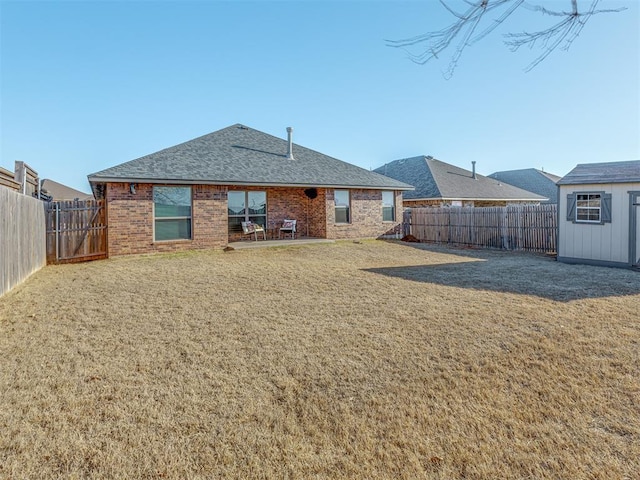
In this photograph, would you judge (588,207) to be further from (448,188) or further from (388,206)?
(448,188)

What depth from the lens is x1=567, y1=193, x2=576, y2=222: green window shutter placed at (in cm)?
1188

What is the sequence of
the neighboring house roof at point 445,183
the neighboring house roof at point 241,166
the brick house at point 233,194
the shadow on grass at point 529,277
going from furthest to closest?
the neighboring house roof at point 445,183 < the neighboring house roof at point 241,166 < the brick house at point 233,194 < the shadow on grass at point 529,277

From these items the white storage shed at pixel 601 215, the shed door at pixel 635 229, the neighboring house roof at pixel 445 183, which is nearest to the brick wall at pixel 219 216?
the neighboring house roof at pixel 445 183

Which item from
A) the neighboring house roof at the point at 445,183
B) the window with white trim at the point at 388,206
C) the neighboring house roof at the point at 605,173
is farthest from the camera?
the neighboring house roof at the point at 445,183

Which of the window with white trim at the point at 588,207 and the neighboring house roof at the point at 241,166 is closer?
the window with white trim at the point at 588,207

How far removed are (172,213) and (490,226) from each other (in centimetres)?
1266

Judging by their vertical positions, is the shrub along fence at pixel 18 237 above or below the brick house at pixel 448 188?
below

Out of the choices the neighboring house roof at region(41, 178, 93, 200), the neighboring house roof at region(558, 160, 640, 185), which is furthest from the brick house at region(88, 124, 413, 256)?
the neighboring house roof at region(41, 178, 93, 200)

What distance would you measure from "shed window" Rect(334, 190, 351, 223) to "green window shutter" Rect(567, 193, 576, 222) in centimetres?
849

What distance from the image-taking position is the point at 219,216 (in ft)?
46.0

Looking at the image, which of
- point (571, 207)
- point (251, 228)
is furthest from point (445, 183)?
point (251, 228)

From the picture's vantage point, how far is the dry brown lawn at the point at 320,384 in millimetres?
2520

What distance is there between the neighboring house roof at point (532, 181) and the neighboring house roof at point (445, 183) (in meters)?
3.29

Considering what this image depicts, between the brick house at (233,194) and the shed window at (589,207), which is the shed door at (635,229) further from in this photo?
the brick house at (233,194)
